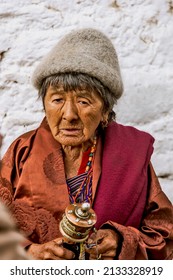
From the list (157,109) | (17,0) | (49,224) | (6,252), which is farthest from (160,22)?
(6,252)

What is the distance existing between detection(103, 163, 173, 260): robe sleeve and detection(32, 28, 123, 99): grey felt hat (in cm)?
46

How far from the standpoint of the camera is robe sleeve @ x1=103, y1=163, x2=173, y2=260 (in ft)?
7.34

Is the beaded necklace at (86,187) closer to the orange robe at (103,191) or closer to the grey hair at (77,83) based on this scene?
the orange robe at (103,191)

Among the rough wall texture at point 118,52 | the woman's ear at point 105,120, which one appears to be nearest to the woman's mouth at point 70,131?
the woman's ear at point 105,120

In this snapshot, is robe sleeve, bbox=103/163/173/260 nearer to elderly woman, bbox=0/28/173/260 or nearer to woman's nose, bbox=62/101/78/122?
elderly woman, bbox=0/28/173/260

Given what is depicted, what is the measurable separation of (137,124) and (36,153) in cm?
87

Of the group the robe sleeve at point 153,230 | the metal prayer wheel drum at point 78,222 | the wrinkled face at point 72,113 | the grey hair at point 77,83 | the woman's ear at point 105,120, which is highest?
the grey hair at point 77,83

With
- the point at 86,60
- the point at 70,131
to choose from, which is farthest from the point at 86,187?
the point at 86,60

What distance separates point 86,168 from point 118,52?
0.92 meters

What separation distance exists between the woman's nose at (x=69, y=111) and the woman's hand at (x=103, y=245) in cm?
45

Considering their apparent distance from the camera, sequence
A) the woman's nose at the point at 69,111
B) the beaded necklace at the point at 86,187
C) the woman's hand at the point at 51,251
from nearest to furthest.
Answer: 1. the woman's hand at the point at 51,251
2. the woman's nose at the point at 69,111
3. the beaded necklace at the point at 86,187

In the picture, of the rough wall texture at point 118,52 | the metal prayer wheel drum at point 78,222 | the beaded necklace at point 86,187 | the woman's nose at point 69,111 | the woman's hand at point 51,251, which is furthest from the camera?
the rough wall texture at point 118,52

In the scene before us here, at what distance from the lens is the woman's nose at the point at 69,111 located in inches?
87.8

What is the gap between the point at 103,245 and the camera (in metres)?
2.16
